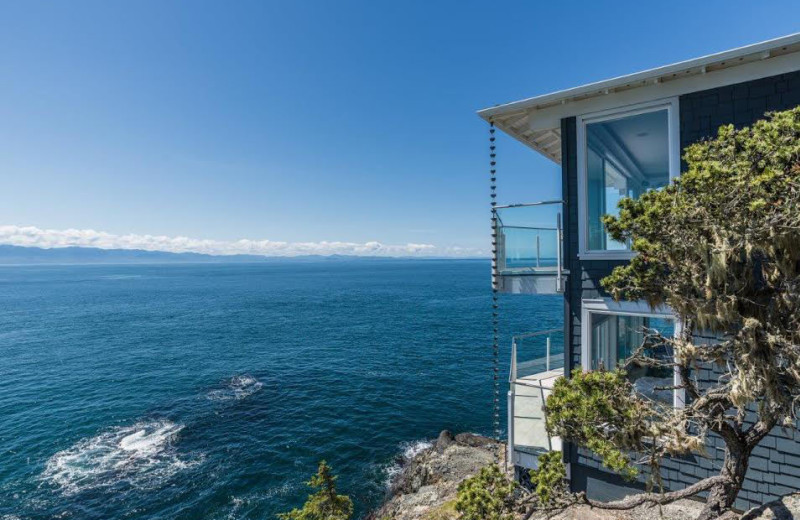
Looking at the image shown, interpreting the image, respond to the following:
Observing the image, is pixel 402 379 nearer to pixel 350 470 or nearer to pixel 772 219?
pixel 350 470

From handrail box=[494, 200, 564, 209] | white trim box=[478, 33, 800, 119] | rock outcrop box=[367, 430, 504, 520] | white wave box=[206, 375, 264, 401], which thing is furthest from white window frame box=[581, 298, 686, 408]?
white wave box=[206, 375, 264, 401]

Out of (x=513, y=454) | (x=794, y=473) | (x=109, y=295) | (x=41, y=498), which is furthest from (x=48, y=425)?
(x=109, y=295)

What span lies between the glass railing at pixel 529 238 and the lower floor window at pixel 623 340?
1362 mm

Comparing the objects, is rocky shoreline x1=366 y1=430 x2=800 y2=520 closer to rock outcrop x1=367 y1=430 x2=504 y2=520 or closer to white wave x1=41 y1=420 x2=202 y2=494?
rock outcrop x1=367 y1=430 x2=504 y2=520

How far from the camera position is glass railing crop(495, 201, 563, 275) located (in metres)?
8.66

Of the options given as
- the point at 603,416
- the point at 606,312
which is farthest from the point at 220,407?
the point at 603,416

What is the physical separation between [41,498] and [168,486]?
17.2 feet

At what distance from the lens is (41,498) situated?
1736 cm

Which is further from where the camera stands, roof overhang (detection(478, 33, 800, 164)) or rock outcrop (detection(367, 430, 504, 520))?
rock outcrop (detection(367, 430, 504, 520))

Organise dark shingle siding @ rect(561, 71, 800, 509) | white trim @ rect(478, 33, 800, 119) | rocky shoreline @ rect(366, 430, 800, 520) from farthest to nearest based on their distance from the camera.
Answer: rocky shoreline @ rect(366, 430, 800, 520), dark shingle siding @ rect(561, 71, 800, 509), white trim @ rect(478, 33, 800, 119)

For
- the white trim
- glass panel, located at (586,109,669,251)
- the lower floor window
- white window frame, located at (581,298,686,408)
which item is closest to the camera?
the white trim

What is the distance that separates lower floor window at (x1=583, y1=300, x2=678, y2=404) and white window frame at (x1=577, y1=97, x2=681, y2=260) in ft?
3.43

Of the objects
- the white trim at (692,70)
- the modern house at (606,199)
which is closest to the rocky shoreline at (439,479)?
the modern house at (606,199)

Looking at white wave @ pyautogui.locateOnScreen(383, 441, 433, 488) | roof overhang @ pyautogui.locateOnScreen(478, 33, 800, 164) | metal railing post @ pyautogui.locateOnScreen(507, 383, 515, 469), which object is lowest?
white wave @ pyautogui.locateOnScreen(383, 441, 433, 488)
